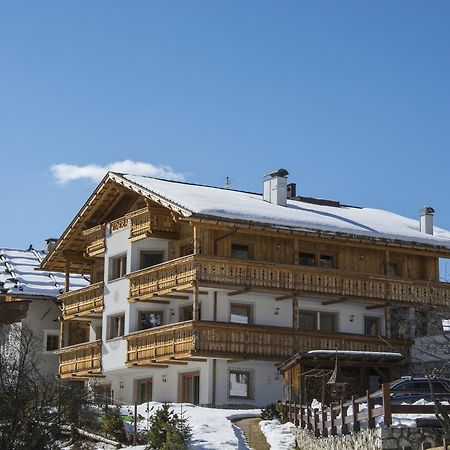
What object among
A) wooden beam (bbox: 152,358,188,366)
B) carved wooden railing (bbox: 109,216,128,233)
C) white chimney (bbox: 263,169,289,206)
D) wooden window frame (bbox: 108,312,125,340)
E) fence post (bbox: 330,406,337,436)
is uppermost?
white chimney (bbox: 263,169,289,206)

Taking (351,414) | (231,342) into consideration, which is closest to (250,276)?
(231,342)

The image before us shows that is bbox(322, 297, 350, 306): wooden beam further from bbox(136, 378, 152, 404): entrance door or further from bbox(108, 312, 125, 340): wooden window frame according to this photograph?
bbox(108, 312, 125, 340): wooden window frame

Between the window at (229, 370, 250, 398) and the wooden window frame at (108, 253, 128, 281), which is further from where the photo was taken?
the wooden window frame at (108, 253, 128, 281)

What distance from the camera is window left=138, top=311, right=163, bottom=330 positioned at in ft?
142

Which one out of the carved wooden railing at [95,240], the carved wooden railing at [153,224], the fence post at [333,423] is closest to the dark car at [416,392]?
the fence post at [333,423]

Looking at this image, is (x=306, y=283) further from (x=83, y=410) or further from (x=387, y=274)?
(x=83, y=410)

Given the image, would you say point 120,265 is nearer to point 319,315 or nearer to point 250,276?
point 250,276

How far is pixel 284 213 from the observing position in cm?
4272

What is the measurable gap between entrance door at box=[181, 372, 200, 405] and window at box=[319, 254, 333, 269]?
6839mm

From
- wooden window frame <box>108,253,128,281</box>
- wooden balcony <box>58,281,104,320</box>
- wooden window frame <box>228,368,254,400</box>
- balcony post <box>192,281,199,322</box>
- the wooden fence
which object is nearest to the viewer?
the wooden fence

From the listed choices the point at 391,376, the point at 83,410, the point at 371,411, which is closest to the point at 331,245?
the point at 391,376

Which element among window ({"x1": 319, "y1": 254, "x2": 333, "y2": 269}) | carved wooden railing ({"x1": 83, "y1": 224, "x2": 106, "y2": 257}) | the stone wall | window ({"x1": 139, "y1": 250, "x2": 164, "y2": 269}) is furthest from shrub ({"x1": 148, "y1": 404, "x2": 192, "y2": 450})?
carved wooden railing ({"x1": 83, "y1": 224, "x2": 106, "y2": 257})

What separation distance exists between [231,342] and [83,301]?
11257 millimetres

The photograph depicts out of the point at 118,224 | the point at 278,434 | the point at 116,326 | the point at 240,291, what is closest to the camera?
the point at 278,434
